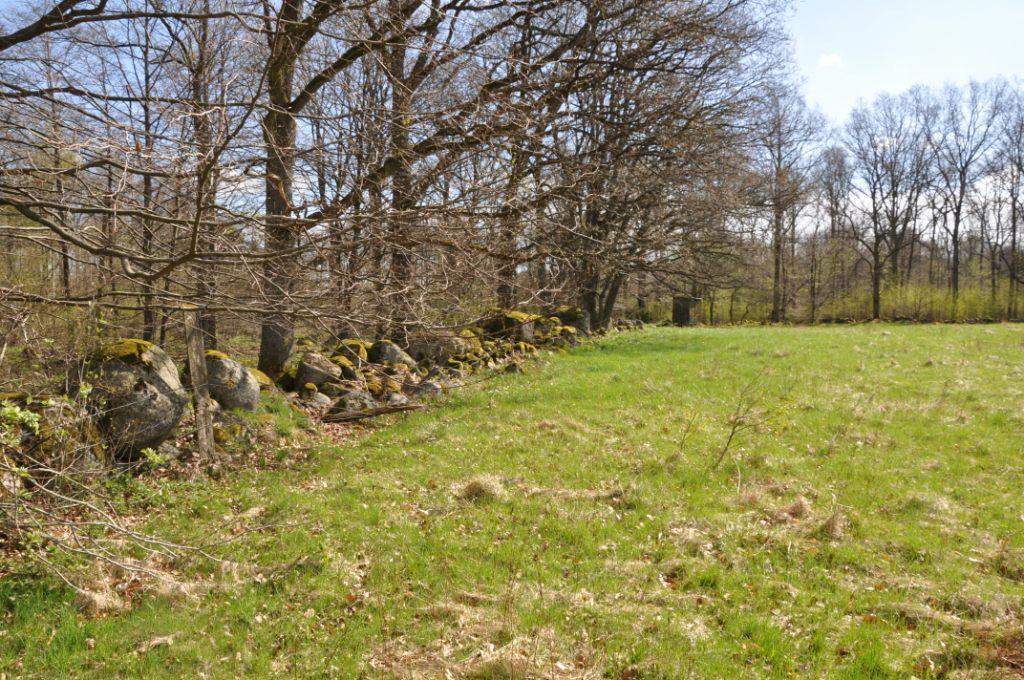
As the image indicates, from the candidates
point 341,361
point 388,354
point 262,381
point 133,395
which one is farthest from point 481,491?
point 388,354

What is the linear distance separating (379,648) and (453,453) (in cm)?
428

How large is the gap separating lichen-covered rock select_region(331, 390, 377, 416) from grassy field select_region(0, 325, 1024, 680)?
1439 mm

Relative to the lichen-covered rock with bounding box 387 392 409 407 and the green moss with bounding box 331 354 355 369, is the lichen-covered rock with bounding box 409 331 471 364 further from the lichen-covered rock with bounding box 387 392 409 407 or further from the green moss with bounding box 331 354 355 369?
the lichen-covered rock with bounding box 387 392 409 407

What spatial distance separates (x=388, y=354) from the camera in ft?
47.2

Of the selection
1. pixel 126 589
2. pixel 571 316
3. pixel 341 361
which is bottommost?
pixel 126 589

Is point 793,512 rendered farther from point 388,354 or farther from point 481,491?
point 388,354

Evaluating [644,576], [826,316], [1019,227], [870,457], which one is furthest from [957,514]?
[1019,227]

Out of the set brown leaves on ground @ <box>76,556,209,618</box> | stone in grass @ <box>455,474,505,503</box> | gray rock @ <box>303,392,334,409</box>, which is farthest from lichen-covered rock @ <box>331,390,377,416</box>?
brown leaves on ground @ <box>76,556,209,618</box>

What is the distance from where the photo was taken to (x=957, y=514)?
6.16 m

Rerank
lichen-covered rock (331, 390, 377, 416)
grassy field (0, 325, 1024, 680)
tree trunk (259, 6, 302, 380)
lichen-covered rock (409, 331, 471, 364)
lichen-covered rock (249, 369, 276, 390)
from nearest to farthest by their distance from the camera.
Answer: grassy field (0, 325, 1024, 680), tree trunk (259, 6, 302, 380), lichen-covered rock (249, 369, 276, 390), lichen-covered rock (331, 390, 377, 416), lichen-covered rock (409, 331, 471, 364)

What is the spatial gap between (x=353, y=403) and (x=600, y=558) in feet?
22.9

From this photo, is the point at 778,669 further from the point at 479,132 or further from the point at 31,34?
the point at 31,34

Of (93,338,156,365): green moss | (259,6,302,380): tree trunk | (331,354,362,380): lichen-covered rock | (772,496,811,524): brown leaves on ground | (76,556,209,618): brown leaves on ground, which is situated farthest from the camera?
(331,354,362,380): lichen-covered rock

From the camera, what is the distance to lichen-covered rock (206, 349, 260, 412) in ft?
30.6
